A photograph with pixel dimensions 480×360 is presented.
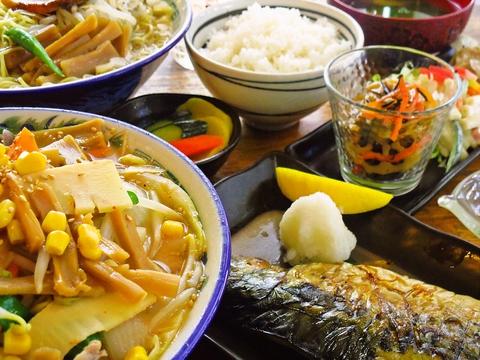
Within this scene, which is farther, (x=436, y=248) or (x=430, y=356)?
(x=436, y=248)

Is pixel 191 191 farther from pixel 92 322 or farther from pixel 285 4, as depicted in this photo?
pixel 285 4

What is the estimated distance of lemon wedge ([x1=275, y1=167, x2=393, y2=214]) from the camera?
6.53 feet

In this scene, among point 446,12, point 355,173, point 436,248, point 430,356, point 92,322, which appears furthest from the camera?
point 446,12

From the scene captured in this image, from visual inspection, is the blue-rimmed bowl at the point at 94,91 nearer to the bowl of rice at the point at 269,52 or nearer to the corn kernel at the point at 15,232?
the bowl of rice at the point at 269,52

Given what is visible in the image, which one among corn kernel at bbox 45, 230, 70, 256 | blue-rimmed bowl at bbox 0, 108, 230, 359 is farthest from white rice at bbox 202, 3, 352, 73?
corn kernel at bbox 45, 230, 70, 256

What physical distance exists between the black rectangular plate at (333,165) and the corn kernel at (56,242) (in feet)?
4.10

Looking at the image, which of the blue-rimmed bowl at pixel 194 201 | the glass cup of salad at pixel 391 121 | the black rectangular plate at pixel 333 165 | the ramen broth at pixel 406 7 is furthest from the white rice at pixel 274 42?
the blue-rimmed bowl at pixel 194 201

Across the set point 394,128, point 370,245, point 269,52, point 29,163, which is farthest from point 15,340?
point 269,52

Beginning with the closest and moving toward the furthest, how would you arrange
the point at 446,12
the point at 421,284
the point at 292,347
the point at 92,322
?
the point at 92,322
the point at 292,347
the point at 421,284
the point at 446,12

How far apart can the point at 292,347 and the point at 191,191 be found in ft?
1.64

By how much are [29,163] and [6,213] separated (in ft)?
0.48

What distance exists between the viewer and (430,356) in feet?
4.56

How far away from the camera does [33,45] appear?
2121mm

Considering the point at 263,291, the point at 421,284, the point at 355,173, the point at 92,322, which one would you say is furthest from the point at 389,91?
the point at 92,322
